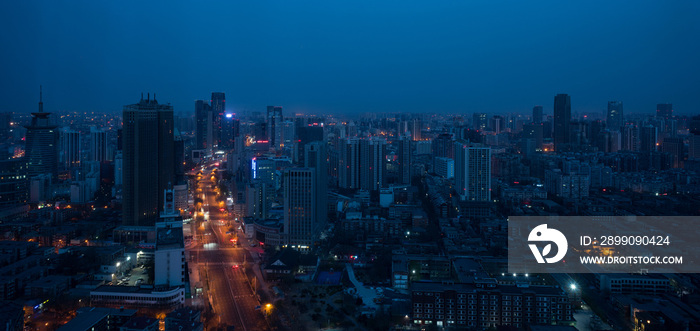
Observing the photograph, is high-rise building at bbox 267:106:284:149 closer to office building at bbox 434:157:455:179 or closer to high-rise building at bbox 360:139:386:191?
office building at bbox 434:157:455:179

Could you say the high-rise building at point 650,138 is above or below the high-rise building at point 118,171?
above

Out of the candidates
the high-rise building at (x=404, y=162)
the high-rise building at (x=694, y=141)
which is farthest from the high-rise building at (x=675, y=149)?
the high-rise building at (x=404, y=162)

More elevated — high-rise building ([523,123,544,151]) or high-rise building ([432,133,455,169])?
high-rise building ([523,123,544,151])

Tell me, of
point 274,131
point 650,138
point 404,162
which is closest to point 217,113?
point 274,131

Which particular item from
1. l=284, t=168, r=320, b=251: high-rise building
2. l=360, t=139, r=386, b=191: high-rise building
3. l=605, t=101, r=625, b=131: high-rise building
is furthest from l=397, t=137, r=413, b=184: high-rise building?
l=605, t=101, r=625, b=131: high-rise building

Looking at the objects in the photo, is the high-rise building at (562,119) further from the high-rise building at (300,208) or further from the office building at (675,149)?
the high-rise building at (300,208)
